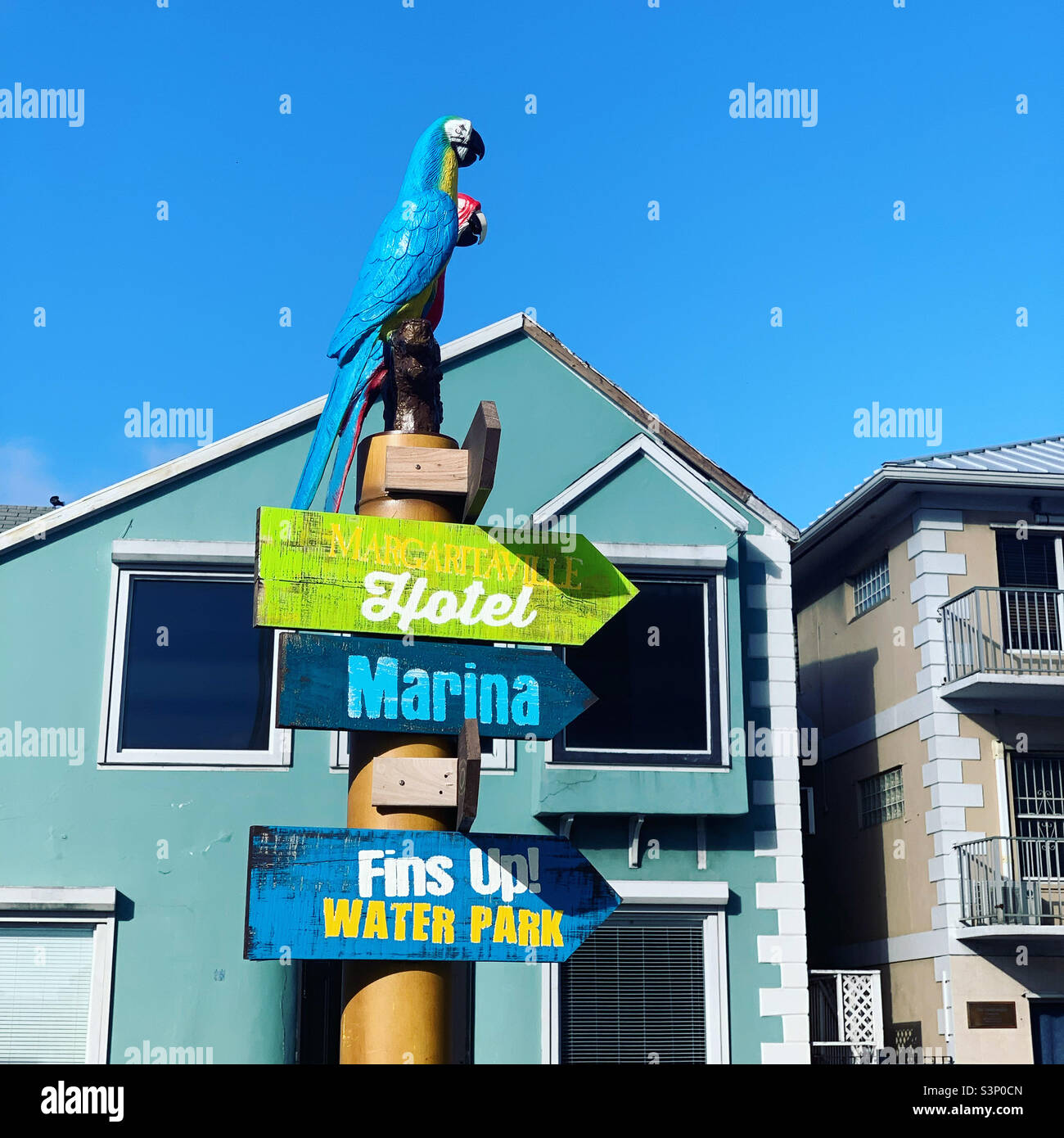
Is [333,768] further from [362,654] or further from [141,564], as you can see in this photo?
[362,654]

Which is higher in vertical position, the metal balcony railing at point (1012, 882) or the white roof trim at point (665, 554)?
the white roof trim at point (665, 554)

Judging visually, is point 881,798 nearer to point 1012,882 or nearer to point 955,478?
point 1012,882

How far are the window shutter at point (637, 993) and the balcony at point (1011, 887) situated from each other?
4.68 meters

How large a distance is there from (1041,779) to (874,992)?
405 cm

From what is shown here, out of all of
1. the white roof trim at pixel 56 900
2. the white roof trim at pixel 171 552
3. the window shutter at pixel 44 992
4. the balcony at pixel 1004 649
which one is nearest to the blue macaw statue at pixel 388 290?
the white roof trim at pixel 171 552

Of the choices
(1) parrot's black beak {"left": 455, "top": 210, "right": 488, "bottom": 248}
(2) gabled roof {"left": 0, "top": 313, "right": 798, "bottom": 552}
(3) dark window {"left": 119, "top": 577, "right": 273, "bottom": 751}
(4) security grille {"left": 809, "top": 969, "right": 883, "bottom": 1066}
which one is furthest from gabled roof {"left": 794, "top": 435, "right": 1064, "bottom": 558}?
(1) parrot's black beak {"left": 455, "top": 210, "right": 488, "bottom": 248}

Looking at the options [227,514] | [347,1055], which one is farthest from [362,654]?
[227,514]

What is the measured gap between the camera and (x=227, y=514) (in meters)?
13.9

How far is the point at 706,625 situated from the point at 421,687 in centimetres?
886

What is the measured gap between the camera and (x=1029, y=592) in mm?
17406

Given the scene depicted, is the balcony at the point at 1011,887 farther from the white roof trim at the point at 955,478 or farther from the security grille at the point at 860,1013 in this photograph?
the white roof trim at the point at 955,478

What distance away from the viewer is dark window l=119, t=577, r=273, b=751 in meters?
13.2

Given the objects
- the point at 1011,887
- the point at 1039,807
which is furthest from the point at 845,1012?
the point at 1039,807

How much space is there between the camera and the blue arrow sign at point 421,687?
5195mm
